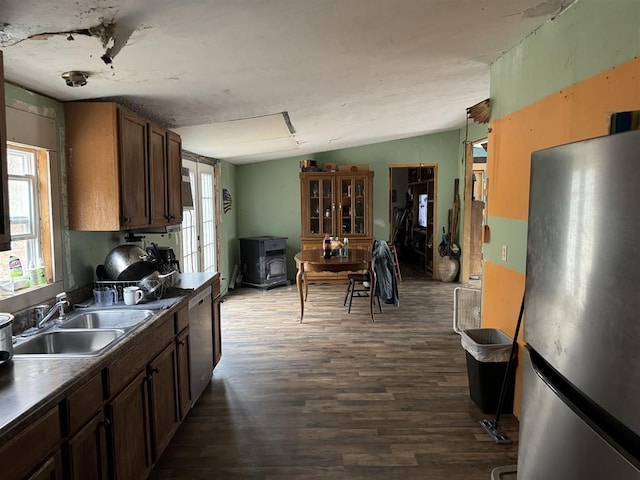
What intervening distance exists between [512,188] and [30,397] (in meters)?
2.75

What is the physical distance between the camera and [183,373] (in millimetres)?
2527

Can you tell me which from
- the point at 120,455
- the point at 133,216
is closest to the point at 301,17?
the point at 133,216

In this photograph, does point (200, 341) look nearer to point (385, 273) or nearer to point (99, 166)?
point (99, 166)

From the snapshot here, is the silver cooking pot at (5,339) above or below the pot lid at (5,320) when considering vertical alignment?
below

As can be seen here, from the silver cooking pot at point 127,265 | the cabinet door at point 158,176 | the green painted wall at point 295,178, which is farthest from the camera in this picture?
the green painted wall at point 295,178

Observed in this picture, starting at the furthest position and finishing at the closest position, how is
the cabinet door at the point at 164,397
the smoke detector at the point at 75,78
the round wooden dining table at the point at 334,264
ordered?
the round wooden dining table at the point at 334,264
the cabinet door at the point at 164,397
the smoke detector at the point at 75,78

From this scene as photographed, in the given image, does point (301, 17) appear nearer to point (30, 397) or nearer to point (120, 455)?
point (30, 397)

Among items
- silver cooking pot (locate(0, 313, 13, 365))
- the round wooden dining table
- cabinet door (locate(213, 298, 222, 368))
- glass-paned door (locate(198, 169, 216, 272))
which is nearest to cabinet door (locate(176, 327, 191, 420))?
cabinet door (locate(213, 298, 222, 368))

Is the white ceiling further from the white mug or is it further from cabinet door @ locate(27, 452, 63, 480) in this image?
cabinet door @ locate(27, 452, 63, 480)

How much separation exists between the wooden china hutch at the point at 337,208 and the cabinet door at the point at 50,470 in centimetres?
557

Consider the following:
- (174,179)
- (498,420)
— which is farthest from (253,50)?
(498,420)

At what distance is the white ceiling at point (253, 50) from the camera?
1568 millimetres

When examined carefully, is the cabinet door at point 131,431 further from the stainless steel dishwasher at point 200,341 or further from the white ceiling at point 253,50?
the white ceiling at point 253,50

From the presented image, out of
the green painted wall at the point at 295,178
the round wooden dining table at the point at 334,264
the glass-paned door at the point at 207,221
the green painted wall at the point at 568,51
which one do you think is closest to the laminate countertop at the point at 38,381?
the green painted wall at the point at 568,51
